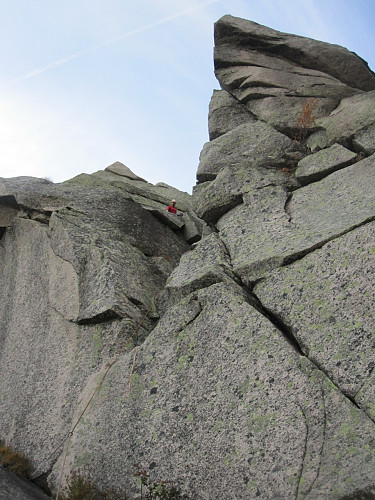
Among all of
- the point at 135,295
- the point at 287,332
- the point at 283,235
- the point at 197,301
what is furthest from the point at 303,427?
the point at 135,295

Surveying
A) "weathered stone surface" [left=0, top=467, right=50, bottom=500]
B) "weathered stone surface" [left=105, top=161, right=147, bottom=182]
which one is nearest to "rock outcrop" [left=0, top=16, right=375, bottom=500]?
"weathered stone surface" [left=0, top=467, right=50, bottom=500]

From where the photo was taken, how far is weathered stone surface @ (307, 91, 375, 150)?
42.2 feet

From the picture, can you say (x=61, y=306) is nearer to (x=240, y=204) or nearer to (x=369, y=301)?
(x=240, y=204)

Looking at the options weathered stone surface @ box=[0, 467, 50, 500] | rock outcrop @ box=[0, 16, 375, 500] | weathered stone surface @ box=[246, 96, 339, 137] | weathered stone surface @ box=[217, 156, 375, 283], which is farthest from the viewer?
weathered stone surface @ box=[246, 96, 339, 137]

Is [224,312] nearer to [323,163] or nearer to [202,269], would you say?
[202,269]

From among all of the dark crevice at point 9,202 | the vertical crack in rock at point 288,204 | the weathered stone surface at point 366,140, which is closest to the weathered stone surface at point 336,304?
the vertical crack in rock at point 288,204

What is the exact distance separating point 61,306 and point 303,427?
6.51 metres

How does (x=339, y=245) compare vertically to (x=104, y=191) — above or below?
below

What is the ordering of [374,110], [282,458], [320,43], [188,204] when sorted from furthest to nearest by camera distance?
1. [188,204]
2. [320,43]
3. [374,110]
4. [282,458]

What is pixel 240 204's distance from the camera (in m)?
12.4

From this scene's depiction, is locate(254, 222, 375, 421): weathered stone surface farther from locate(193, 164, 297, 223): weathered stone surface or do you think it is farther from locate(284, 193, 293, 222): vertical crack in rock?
locate(193, 164, 297, 223): weathered stone surface

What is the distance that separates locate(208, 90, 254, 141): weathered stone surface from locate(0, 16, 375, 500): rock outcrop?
67 millimetres

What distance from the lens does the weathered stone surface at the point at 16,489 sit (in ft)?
27.7

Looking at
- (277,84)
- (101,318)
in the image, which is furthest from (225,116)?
(101,318)
